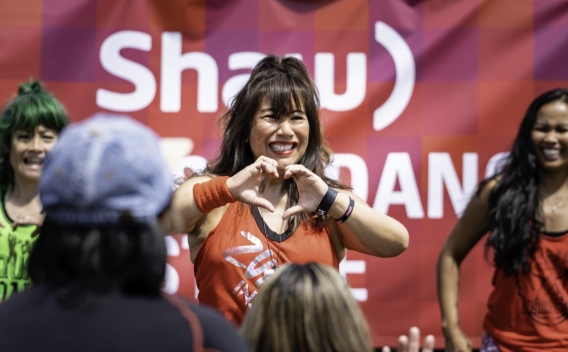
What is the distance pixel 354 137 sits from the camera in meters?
3.94

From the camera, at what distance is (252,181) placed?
2854mm

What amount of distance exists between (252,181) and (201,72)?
125cm

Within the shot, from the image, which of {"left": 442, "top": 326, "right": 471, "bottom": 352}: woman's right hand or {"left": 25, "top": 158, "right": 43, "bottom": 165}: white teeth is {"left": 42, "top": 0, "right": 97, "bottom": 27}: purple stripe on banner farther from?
{"left": 442, "top": 326, "right": 471, "bottom": 352}: woman's right hand

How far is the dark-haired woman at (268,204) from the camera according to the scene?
2.80 meters

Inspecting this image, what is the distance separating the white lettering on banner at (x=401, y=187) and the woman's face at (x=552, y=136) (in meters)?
0.62

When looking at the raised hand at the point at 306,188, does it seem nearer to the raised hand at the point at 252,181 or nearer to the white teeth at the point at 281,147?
the raised hand at the point at 252,181

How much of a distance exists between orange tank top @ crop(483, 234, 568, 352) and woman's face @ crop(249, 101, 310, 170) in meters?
0.95

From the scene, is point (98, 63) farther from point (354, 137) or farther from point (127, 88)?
point (354, 137)

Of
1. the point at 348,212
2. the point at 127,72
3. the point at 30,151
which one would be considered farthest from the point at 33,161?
the point at 348,212

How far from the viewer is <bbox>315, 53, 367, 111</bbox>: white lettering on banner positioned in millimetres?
3955

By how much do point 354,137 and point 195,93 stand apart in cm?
73

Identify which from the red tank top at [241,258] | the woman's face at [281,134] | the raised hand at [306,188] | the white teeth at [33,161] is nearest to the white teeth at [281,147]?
the woman's face at [281,134]

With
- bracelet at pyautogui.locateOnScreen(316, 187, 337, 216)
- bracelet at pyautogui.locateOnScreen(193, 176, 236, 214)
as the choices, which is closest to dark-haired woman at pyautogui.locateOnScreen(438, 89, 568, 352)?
bracelet at pyautogui.locateOnScreen(316, 187, 337, 216)

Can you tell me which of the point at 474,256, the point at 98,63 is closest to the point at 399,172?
the point at 474,256
